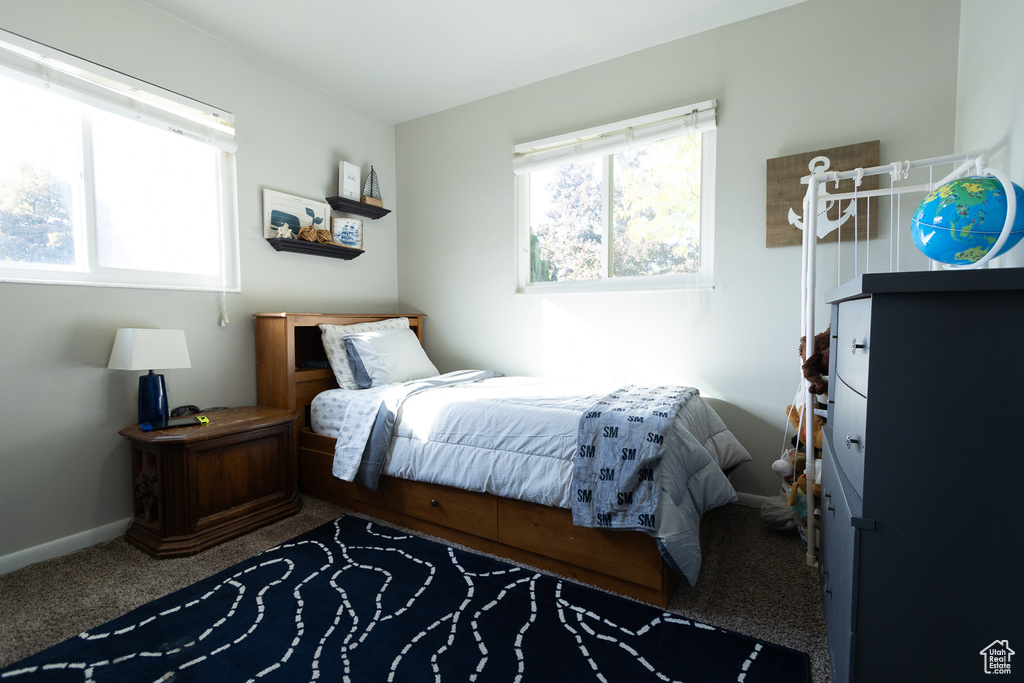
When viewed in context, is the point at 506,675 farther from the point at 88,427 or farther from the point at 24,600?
the point at 88,427

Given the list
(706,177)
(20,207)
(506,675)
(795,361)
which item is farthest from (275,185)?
(795,361)

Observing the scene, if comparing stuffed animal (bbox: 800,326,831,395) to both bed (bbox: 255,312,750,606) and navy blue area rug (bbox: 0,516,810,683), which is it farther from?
navy blue area rug (bbox: 0,516,810,683)

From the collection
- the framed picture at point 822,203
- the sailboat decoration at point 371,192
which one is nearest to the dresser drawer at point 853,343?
the framed picture at point 822,203

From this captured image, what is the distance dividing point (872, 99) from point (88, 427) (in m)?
4.02

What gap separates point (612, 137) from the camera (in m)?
2.91

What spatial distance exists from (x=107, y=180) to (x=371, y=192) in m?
1.54

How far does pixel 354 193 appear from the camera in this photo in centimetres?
341

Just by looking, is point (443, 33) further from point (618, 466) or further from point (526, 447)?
point (618, 466)

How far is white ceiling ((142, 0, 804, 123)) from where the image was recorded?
243 centimetres

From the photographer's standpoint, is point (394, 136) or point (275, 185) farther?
point (394, 136)

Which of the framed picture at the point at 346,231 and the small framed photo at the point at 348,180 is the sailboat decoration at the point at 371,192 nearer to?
the small framed photo at the point at 348,180

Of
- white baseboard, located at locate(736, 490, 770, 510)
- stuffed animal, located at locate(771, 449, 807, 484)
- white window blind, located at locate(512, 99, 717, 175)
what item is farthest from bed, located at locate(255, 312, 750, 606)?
white window blind, located at locate(512, 99, 717, 175)

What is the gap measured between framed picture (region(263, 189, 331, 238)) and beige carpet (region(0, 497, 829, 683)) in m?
1.74

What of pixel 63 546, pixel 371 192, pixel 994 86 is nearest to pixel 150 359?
pixel 63 546
